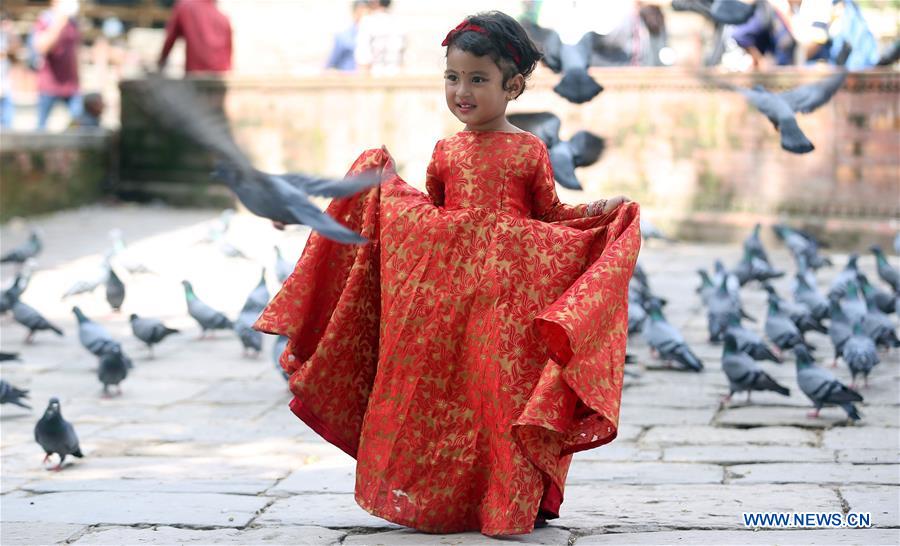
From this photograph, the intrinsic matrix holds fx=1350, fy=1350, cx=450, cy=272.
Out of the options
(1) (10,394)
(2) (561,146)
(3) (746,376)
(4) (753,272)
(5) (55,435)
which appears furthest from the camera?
(4) (753,272)

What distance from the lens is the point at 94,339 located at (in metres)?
7.63

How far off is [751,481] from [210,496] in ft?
6.66

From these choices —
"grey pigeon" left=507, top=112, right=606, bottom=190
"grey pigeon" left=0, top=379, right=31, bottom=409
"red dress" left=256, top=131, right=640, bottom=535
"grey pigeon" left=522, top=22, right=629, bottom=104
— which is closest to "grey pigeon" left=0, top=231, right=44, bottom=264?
"grey pigeon" left=0, top=379, right=31, bottom=409

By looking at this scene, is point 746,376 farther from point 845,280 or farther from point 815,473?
point 845,280

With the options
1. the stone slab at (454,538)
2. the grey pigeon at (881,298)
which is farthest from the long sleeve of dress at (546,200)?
the grey pigeon at (881,298)

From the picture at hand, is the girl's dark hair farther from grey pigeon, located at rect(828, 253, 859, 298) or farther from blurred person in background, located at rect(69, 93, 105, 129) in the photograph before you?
blurred person in background, located at rect(69, 93, 105, 129)

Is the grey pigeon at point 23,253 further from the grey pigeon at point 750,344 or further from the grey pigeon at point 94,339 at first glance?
the grey pigeon at point 750,344

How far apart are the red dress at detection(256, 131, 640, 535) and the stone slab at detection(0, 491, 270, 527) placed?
64 centimetres

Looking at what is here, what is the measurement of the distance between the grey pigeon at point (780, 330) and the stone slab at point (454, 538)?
11.6ft

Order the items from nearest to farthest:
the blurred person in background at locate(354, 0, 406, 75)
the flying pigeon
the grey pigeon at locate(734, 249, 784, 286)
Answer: the flying pigeon → the grey pigeon at locate(734, 249, 784, 286) → the blurred person in background at locate(354, 0, 406, 75)

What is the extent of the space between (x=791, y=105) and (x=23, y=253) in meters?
6.40

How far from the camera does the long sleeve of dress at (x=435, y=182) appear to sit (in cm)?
429

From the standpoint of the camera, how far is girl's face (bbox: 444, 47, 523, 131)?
407 centimetres

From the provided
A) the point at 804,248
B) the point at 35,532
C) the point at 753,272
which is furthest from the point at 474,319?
the point at 804,248
